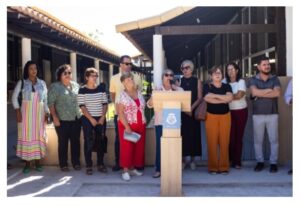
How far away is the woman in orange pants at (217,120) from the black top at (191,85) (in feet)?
0.61

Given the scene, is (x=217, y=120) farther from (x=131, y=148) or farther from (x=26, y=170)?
(x=26, y=170)

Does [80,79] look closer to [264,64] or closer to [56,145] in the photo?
[56,145]

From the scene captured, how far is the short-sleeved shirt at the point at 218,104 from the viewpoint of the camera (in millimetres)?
5895

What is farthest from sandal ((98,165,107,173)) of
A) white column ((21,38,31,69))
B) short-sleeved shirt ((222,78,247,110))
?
white column ((21,38,31,69))

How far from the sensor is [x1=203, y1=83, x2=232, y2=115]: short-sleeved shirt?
5895mm

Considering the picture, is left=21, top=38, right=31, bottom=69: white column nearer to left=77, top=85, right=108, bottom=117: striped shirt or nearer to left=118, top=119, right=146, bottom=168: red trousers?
left=77, top=85, right=108, bottom=117: striped shirt

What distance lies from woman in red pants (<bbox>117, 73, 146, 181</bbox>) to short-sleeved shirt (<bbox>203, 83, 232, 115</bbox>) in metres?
0.92

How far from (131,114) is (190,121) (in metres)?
0.90

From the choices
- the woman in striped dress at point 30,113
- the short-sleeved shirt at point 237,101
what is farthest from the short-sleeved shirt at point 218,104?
the woman in striped dress at point 30,113

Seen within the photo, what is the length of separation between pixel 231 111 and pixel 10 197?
3159 mm

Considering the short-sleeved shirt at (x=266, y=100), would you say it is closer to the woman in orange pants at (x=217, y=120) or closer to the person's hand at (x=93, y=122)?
the woman in orange pants at (x=217, y=120)

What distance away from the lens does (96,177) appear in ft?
19.7

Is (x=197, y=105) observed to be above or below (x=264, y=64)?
below
